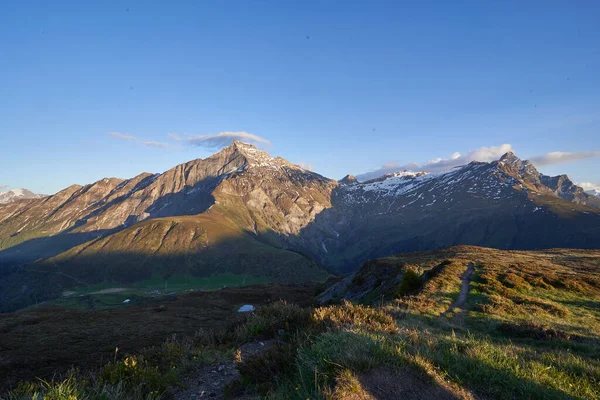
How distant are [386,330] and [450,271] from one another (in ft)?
73.7

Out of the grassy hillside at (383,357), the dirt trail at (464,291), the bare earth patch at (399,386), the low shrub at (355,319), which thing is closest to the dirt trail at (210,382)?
the grassy hillside at (383,357)

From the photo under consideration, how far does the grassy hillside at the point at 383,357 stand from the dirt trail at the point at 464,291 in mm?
223

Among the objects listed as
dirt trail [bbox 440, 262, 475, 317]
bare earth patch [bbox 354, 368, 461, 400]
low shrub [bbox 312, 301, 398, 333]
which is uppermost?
bare earth patch [bbox 354, 368, 461, 400]

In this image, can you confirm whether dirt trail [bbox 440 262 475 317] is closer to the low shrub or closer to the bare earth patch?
the low shrub

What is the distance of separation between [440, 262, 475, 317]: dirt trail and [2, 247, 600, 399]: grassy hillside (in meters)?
0.22

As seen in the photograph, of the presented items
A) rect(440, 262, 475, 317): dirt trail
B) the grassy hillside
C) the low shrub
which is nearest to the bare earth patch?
the grassy hillside

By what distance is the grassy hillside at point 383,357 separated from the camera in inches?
228

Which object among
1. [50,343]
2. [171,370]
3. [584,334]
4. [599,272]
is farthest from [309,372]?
[599,272]

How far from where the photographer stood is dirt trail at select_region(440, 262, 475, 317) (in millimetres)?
19742

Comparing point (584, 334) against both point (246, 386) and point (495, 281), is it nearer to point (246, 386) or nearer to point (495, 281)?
point (495, 281)

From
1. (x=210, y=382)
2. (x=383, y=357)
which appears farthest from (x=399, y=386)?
(x=210, y=382)

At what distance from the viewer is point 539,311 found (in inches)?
742

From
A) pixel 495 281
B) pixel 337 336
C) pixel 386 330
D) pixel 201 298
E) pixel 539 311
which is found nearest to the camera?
pixel 337 336

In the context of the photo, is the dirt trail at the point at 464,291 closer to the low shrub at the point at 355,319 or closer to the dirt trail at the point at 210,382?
the low shrub at the point at 355,319
